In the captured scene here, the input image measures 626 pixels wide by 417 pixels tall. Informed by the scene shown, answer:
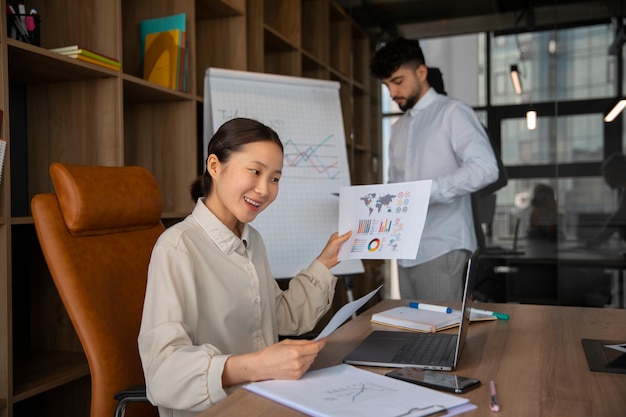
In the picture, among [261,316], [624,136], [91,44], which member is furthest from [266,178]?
[624,136]

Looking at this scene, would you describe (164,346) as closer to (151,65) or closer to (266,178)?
(266,178)

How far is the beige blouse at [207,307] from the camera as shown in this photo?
104 cm

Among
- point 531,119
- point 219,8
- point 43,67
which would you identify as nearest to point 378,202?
point 43,67

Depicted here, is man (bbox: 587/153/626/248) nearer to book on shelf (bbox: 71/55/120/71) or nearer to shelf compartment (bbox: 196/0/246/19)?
shelf compartment (bbox: 196/0/246/19)

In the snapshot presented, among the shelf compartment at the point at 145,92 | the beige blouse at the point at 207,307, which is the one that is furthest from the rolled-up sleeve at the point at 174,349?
the shelf compartment at the point at 145,92

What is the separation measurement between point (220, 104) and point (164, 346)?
1.61 meters

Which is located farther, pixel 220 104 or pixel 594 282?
pixel 594 282

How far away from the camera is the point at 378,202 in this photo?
1578 millimetres

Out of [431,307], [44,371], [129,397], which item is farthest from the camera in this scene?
[44,371]

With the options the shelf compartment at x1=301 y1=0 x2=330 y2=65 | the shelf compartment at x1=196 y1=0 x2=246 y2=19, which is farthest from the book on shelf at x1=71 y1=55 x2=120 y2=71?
the shelf compartment at x1=301 y1=0 x2=330 y2=65

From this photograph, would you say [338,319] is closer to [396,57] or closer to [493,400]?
[493,400]

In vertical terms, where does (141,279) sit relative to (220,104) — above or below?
below

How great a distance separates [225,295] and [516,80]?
3101mm

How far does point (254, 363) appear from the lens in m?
1.00
